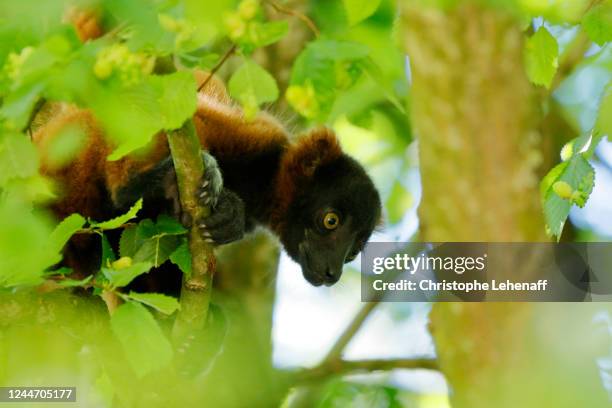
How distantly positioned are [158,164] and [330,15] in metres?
2.14

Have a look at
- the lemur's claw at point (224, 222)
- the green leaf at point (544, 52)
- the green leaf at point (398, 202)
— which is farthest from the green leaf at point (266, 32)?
the green leaf at point (398, 202)

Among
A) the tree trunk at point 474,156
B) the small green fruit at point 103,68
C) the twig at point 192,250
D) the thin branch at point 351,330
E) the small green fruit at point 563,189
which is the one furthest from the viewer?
the thin branch at point 351,330

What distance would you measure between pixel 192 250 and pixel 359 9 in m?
2.05

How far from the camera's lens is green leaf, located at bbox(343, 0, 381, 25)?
3.34 metres

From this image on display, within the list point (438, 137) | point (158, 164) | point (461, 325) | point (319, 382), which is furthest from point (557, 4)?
point (319, 382)

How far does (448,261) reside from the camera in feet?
19.3

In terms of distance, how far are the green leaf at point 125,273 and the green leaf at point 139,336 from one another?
115 mm

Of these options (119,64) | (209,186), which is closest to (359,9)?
(119,64)

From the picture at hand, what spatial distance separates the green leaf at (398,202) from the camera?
29.9 feet

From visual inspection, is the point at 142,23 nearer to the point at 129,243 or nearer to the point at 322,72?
the point at 322,72

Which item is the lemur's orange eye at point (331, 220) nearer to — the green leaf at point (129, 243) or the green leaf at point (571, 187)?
the green leaf at point (129, 243)

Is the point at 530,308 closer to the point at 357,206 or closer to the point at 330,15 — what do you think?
the point at 357,206

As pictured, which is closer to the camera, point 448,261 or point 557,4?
point 557,4

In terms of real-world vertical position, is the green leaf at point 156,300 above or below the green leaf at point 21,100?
below
